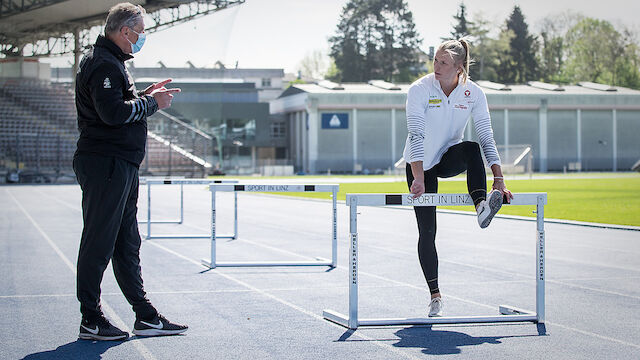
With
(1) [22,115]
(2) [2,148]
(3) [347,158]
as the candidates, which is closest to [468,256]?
(2) [2,148]

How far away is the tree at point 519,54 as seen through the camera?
10500cm

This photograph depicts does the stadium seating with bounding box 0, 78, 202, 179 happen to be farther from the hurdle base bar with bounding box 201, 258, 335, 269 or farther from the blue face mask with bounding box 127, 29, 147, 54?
the blue face mask with bounding box 127, 29, 147, 54

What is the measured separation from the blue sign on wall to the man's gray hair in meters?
72.6

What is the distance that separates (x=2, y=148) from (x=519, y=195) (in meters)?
43.7

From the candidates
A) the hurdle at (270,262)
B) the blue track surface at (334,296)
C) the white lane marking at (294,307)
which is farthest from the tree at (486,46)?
the white lane marking at (294,307)

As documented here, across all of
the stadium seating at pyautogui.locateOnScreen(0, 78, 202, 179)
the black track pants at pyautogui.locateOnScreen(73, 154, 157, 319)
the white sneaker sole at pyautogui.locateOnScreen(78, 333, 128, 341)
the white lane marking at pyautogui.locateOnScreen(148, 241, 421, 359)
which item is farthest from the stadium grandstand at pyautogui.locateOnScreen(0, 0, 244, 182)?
the white sneaker sole at pyautogui.locateOnScreen(78, 333, 128, 341)

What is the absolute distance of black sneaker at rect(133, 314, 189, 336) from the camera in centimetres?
597

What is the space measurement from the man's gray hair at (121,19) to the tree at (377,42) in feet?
330

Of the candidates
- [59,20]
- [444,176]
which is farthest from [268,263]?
[59,20]

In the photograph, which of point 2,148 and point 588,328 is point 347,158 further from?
point 588,328

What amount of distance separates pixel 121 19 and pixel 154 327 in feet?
Answer: 7.27

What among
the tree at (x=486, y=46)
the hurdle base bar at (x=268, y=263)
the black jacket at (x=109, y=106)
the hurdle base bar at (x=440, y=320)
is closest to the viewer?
the black jacket at (x=109, y=106)

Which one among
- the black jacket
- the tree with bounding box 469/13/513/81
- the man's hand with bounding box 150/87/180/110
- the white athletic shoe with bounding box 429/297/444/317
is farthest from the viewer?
the tree with bounding box 469/13/513/81

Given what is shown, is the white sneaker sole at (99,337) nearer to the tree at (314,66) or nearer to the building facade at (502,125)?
the building facade at (502,125)
